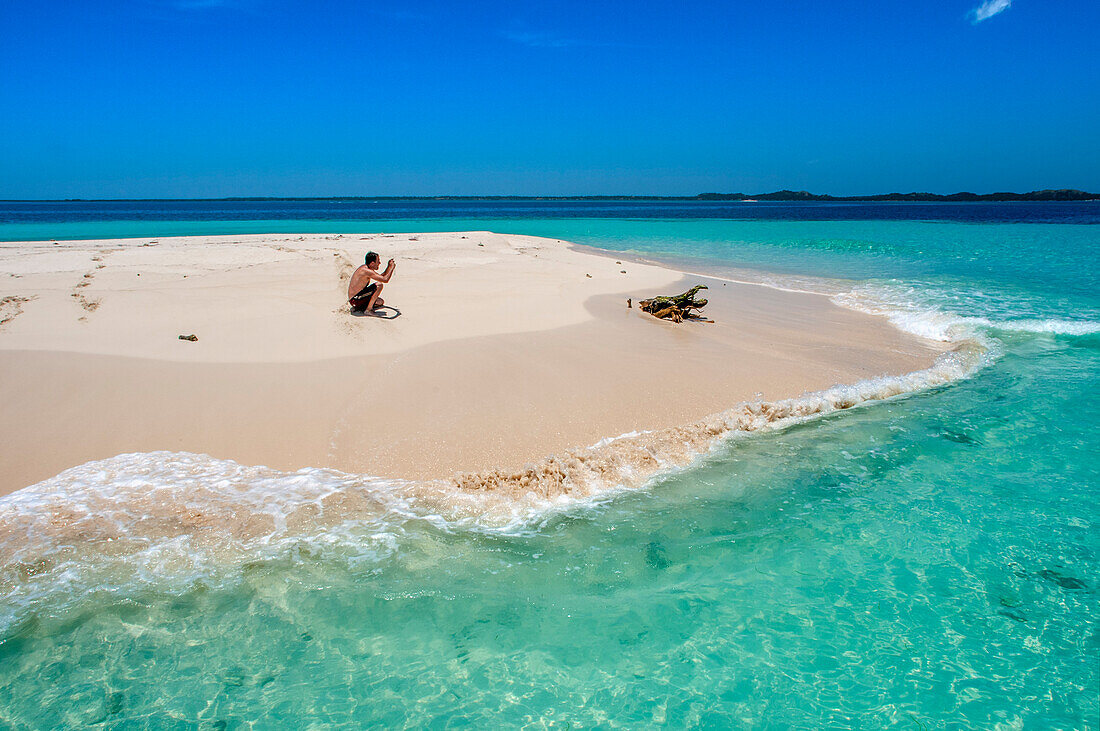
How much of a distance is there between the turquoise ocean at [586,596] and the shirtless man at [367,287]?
4.70 metres

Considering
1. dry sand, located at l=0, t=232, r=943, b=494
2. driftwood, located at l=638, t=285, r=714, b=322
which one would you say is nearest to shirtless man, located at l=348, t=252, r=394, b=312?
dry sand, located at l=0, t=232, r=943, b=494

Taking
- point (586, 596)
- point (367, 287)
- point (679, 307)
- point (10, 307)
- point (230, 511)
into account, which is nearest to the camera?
point (586, 596)

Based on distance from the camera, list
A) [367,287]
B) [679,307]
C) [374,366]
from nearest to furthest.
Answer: [374,366] → [367,287] → [679,307]

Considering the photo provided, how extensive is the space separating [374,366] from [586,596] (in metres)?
4.47

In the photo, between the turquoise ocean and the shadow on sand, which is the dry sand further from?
the turquoise ocean

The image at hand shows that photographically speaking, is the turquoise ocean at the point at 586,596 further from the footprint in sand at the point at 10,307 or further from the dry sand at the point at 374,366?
the footprint in sand at the point at 10,307

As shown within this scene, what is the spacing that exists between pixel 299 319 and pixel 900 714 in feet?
27.9

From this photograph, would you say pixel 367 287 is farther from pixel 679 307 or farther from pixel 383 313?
pixel 679 307

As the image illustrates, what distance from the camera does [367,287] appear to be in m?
9.26

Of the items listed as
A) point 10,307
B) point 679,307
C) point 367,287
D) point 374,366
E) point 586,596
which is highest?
point 367,287

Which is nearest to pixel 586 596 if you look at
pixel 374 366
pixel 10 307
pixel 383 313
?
pixel 374 366

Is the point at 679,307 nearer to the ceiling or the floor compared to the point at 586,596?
nearer to the ceiling

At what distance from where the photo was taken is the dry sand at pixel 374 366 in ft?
17.2

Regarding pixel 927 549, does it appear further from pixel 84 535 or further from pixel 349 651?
pixel 84 535
